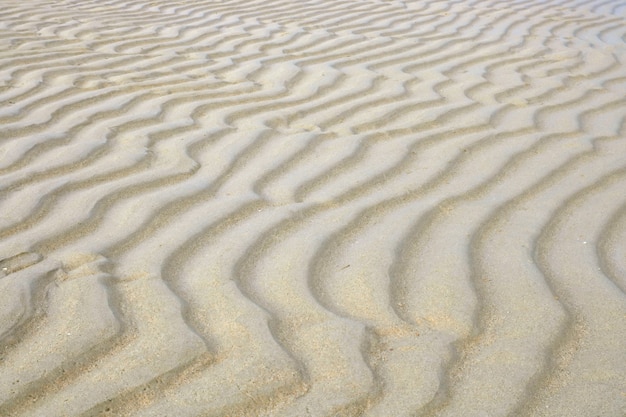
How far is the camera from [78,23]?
5027mm

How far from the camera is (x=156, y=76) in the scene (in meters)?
3.83

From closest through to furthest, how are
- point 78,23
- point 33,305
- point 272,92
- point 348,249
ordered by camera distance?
point 33,305 → point 348,249 → point 272,92 → point 78,23

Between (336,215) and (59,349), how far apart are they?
96 centimetres

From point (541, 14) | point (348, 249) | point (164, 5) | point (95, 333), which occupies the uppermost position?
point (95, 333)

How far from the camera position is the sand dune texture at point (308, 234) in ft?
5.09

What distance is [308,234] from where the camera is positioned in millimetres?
2184

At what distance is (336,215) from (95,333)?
34.4 inches

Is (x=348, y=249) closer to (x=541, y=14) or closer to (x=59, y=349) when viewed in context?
(x=59, y=349)

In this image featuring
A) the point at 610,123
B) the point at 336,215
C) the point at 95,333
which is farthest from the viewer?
the point at 610,123

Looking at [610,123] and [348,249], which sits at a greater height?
[348,249]

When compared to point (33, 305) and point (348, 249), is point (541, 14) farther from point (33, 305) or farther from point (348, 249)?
point (33, 305)

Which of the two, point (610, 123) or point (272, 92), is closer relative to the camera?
point (610, 123)

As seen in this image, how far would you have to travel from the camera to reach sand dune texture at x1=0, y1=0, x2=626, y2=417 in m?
1.55

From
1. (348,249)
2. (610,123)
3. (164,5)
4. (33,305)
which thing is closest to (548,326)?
(348,249)
